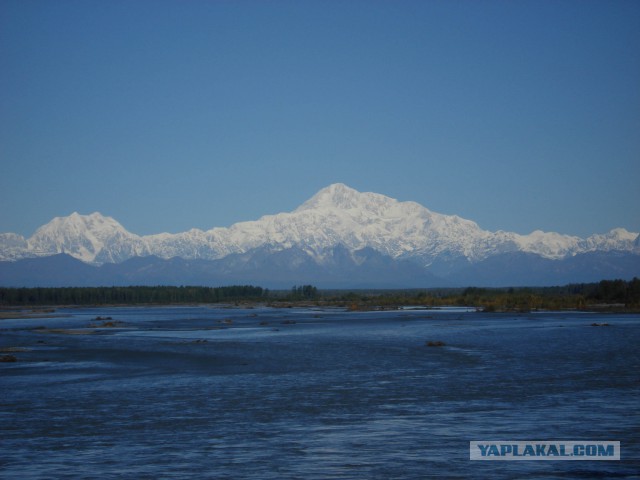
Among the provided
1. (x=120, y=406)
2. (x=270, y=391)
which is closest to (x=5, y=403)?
(x=120, y=406)

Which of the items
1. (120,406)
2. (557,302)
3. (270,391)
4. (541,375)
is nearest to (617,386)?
(541,375)

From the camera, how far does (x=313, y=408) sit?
36.0 m

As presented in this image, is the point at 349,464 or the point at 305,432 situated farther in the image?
the point at 305,432

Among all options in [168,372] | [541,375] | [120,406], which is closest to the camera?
[120,406]

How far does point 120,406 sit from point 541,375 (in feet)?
76.9

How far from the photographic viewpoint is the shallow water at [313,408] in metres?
25.4

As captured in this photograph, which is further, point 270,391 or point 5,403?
point 270,391

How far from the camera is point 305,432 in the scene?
30.6 metres

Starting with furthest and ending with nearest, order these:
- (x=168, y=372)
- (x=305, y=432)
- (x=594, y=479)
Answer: (x=168, y=372) < (x=305, y=432) < (x=594, y=479)

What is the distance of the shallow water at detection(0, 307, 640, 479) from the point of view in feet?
83.5

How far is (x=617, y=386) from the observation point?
1607 inches

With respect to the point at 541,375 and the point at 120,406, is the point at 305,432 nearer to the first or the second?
the point at 120,406

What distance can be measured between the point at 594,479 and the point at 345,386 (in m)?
20.9

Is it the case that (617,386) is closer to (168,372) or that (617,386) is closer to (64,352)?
(168,372)
